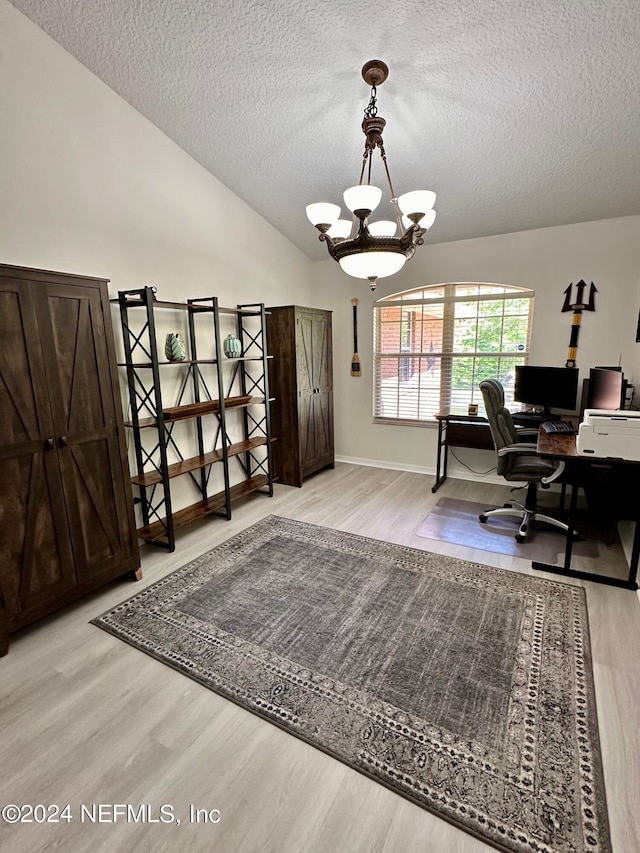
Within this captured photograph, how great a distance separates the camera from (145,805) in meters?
1.42

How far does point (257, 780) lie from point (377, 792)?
0.43m

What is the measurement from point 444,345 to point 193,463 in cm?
295

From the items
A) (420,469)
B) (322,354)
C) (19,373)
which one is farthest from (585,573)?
(19,373)

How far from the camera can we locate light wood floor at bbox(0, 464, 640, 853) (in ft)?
4.33

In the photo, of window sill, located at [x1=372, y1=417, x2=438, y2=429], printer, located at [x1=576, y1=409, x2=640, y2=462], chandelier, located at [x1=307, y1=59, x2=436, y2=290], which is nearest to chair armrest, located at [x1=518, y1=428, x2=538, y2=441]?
window sill, located at [x1=372, y1=417, x2=438, y2=429]

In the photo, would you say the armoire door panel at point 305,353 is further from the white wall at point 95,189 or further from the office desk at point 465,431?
the office desk at point 465,431

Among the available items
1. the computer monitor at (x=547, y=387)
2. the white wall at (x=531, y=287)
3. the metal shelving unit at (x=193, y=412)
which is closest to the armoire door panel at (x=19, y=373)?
the metal shelving unit at (x=193, y=412)

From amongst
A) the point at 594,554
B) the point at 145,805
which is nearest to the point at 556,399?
Result: the point at 594,554

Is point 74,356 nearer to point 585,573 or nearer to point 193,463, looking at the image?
point 193,463

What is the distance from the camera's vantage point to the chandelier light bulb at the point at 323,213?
213 cm

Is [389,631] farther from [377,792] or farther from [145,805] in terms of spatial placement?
[145,805]

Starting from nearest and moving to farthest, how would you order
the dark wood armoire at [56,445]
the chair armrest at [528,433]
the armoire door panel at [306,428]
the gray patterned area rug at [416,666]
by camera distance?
the gray patterned area rug at [416,666] → the dark wood armoire at [56,445] → the chair armrest at [528,433] → the armoire door panel at [306,428]

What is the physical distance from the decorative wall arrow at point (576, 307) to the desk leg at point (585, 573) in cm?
180

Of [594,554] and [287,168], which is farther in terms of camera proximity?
[287,168]
